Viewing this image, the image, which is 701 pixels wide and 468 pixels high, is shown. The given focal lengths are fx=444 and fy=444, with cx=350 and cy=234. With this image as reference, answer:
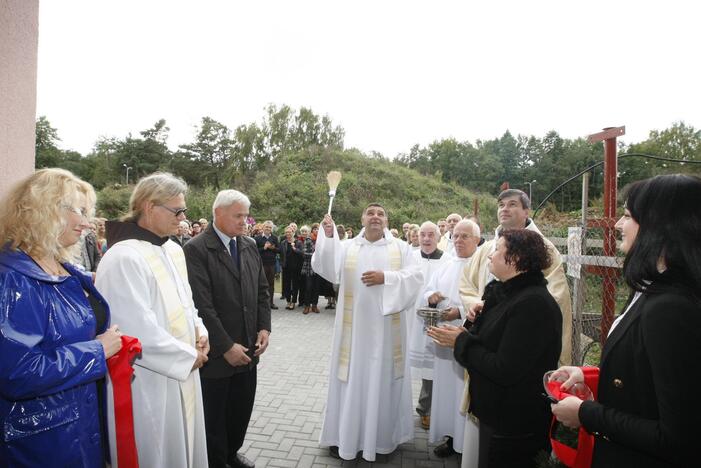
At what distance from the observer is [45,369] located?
1771 millimetres

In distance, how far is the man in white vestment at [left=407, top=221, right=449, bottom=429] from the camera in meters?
5.19

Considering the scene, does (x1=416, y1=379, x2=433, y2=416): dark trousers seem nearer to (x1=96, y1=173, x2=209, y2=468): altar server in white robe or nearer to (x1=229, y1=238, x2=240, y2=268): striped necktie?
(x1=229, y1=238, x2=240, y2=268): striped necktie

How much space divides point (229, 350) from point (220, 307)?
366mm

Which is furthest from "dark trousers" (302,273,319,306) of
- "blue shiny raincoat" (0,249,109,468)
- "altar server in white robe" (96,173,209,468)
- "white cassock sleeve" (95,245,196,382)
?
"blue shiny raincoat" (0,249,109,468)

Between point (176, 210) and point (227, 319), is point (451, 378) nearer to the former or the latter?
point (227, 319)

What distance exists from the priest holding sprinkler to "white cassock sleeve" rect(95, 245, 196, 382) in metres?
1.93

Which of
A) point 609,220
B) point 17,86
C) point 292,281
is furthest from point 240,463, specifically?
point 292,281

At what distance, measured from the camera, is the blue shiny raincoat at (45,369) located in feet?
5.69

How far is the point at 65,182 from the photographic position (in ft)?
6.98

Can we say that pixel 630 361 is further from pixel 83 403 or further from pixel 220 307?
pixel 220 307

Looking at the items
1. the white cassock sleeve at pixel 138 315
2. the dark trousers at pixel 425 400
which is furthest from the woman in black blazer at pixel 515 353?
the dark trousers at pixel 425 400

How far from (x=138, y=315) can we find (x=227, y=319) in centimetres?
119

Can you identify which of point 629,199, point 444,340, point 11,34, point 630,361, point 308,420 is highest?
A: point 11,34

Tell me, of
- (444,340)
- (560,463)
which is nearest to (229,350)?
(444,340)
